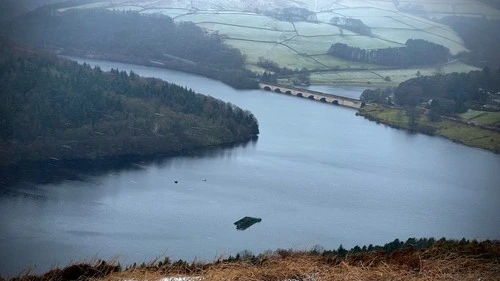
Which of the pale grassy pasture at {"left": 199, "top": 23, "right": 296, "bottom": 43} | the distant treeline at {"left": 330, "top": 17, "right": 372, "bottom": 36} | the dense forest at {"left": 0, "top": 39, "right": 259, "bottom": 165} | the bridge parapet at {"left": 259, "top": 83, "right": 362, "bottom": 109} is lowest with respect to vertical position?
the dense forest at {"left": 0, "top": 39, "right": 259, "bottom": 165}

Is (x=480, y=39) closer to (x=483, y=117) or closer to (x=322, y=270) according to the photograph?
(x=483, y=117)

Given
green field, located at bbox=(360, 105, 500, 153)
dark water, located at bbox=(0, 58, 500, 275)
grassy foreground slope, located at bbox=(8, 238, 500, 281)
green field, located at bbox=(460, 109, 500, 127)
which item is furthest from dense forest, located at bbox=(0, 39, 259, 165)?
grassy foreground slope, located at bbox=(8, 238, 500, 281)

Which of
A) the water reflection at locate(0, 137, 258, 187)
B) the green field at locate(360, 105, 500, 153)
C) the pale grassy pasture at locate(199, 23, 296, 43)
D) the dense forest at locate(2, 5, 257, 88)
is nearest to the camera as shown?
the water reflection at locate(0, 137, 258, 187)

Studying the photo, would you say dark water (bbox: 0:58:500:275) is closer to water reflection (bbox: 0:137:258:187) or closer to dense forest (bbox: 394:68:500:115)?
water reflection (bbox: 0:137:258:187)

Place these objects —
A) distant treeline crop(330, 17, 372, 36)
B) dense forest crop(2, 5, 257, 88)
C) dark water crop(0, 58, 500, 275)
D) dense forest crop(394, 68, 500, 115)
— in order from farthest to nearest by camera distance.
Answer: distant treeline crop(330, 17, 372, 36) < dense forest crop(2, 5, 257, 88) < dense forest crop(394, 68, 500, 115) < dark water crop(0, 58, 500, 275)

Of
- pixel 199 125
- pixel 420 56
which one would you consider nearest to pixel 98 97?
pixel 199 125

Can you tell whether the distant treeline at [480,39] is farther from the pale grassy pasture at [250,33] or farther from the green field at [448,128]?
the pale grassy pasture at [250,33]
